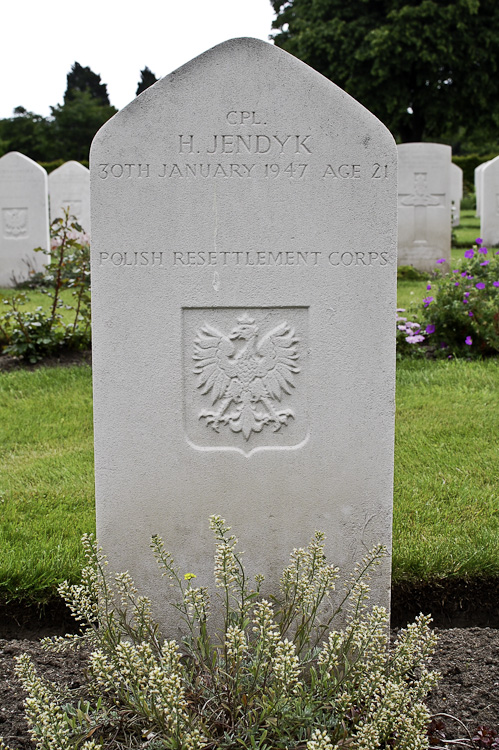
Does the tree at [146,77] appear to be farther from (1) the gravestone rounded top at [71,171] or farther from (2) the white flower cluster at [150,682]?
(2) the white flower cluster at [150,682]

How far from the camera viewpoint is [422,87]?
2370cm

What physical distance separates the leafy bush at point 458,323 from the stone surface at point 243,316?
3.91 m

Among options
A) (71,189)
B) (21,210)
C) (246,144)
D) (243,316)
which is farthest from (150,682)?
(71,189)

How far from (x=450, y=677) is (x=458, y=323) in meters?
4.35

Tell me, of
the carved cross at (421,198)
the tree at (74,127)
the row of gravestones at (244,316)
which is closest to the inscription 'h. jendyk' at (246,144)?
the row of gravestones at (244,316)

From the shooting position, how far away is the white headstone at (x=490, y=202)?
15.0 meters

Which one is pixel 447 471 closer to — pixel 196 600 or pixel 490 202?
pixel 196 600

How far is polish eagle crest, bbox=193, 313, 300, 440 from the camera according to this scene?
264 cm

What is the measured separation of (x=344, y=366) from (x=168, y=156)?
935 millimetres

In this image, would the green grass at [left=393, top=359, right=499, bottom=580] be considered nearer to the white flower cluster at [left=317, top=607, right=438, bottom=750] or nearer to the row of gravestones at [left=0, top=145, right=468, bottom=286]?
the white flower cluster at [left=317, top=607, right=438, bottom=750]

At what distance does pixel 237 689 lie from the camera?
7.27 ft

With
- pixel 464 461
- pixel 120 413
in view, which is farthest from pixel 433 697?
pixel 464 461

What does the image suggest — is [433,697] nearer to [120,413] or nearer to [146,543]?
[146,543]

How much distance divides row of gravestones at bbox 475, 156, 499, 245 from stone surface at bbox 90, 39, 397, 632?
13.5m
